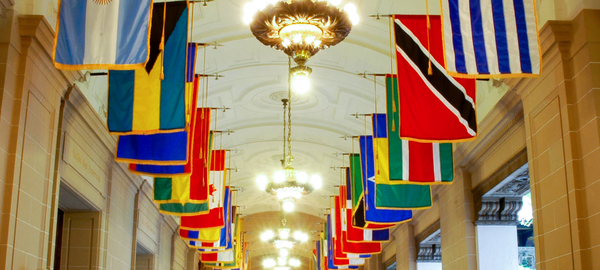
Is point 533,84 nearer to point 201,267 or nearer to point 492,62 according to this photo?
point 492,62

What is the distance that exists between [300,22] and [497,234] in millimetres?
7046

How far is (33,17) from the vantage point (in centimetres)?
809

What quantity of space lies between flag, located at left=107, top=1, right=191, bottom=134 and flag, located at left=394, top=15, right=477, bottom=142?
2.74m

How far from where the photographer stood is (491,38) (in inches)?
269

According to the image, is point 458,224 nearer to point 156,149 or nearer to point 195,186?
point 195,186

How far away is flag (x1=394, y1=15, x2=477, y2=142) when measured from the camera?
8242 mm

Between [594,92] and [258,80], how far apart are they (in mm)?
10138

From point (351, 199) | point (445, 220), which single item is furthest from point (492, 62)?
point (351, 199)

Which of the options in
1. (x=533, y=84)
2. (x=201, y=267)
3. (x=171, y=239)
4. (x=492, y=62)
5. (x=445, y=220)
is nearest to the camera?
(x=492, y=62)

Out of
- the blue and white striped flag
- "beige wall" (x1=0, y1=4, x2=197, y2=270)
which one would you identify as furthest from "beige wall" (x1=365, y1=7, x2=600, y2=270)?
"beige wall" (x1=0, y1=4, x2=197, y2=270)

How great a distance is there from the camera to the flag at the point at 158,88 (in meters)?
7.86

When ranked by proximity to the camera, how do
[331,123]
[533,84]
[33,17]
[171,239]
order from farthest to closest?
[171,239] < [331,123] < [533,84] < [33,17]

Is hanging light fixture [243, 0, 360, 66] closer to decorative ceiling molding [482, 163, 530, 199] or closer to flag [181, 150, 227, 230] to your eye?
decorative ceiling molding [482, 163, 530, 199]

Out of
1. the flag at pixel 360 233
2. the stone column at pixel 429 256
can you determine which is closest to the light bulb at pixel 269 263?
the stone column at pixel 429 256
